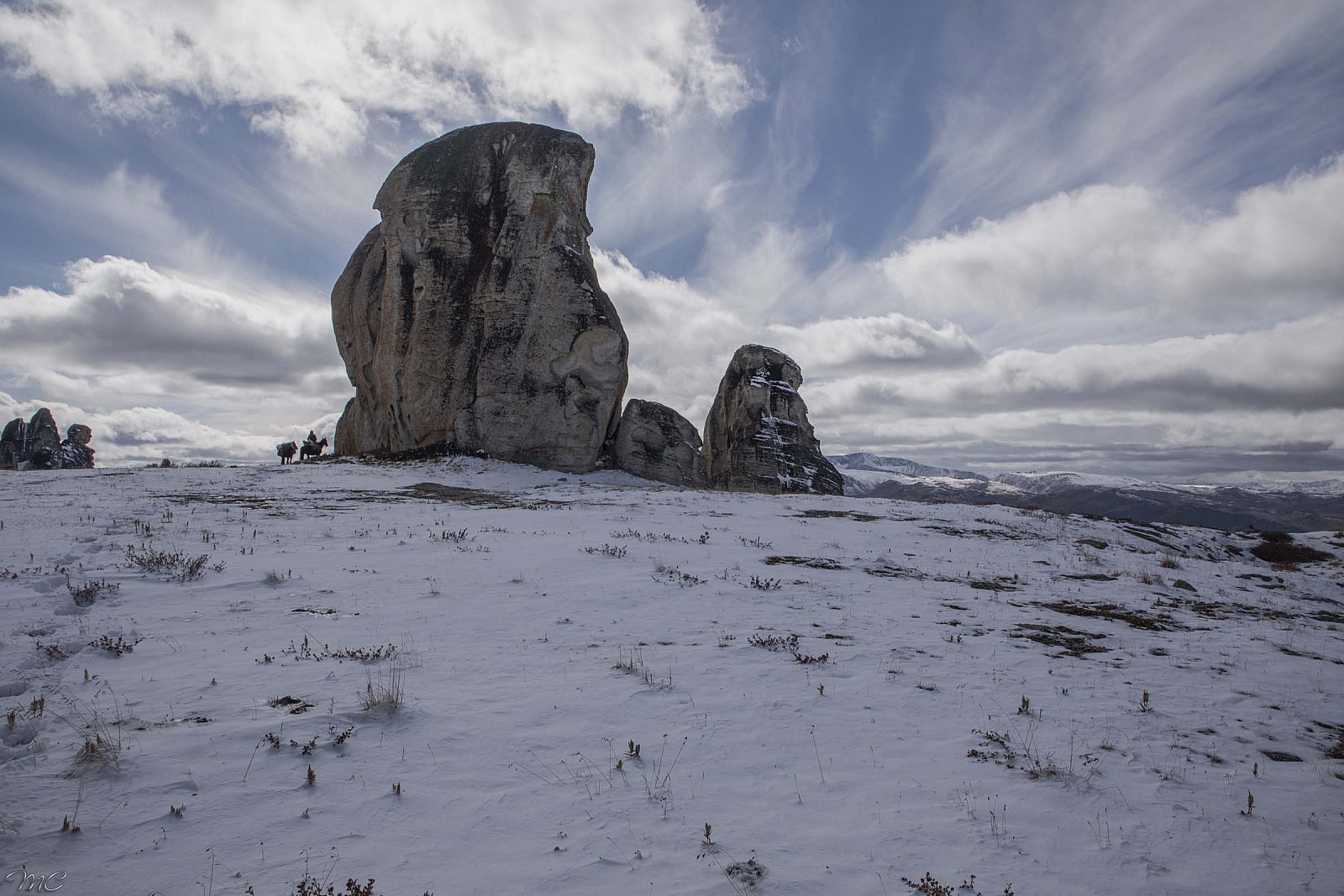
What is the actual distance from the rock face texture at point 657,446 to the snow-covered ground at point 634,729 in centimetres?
2421

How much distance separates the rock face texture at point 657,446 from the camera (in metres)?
36.6

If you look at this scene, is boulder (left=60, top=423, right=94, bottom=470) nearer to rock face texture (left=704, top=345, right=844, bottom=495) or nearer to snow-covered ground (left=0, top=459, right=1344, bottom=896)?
rock face texture (left=704, top=345, right=844, bottom=495)

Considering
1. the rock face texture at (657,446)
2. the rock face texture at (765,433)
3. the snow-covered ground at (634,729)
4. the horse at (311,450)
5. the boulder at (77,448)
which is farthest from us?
the boulder at (77,448)

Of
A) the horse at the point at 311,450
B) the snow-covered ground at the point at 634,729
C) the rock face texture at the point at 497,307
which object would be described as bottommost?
the snow-covered ground at the point at 634,729

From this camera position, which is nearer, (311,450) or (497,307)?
(497,307)

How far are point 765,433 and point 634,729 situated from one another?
41.4 meters

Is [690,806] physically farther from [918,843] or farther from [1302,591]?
[1302,591]

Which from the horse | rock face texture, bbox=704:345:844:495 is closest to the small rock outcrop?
the horse

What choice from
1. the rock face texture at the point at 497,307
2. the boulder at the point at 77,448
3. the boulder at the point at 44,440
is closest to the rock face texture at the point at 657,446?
the rock face texture at the point at 497,307

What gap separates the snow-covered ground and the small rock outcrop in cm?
5820

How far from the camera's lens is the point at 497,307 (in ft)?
115

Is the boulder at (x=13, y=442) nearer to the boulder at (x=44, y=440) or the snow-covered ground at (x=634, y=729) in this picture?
the boulder at (x=44, y=440)

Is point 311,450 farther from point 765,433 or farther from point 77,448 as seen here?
point 77,448

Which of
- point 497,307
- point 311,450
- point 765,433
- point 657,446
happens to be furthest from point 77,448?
point 765,433
